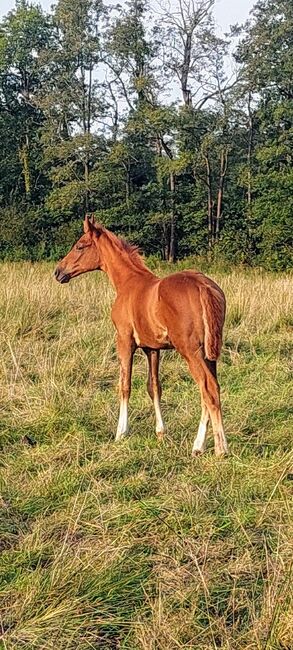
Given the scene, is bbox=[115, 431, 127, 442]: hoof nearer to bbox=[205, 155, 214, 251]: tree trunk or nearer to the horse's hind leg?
the horse's hind leg

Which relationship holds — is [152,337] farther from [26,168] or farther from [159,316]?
[26,168]

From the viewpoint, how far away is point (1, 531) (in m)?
3.14

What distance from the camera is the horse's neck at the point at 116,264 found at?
5.23m

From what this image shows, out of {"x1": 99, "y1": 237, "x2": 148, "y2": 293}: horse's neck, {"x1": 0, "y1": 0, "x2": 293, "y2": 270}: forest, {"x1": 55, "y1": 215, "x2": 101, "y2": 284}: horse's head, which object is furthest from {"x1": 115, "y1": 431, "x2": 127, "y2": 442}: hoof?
{"x1": 0, "y1": 0, "x2": 293, "y2": 270}: forest

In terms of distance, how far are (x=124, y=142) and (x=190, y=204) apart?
4329 millimetres

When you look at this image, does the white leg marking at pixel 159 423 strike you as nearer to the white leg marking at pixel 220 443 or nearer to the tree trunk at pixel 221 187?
the white leg marking at pixel 220 443

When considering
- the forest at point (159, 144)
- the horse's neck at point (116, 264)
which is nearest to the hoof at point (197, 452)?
the horse's neck at point (116, 264)

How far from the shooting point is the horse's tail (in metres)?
4.18

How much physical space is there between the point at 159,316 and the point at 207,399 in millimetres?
701

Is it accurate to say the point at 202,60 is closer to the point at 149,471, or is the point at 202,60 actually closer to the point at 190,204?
the point at 190,204

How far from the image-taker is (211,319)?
4.18m

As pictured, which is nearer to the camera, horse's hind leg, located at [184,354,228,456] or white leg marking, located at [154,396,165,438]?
horse's hind leg, located at [184,354,228,456]

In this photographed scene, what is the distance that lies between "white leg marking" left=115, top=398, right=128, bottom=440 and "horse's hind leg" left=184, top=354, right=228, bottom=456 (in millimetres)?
655

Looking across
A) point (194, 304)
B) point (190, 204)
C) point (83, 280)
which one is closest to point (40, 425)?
point (194, 304)
